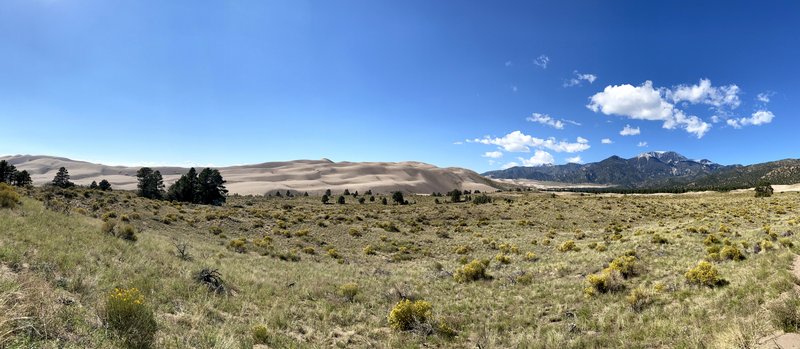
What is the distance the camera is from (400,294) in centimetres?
1288

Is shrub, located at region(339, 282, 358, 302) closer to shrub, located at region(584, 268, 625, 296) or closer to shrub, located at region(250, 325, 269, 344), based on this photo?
shrub, located at region(250, 325, 269, 344)

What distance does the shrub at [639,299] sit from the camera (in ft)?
32.8

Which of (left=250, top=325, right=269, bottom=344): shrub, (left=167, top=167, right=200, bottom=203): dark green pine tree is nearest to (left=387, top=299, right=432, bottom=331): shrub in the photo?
(left=250, top=325, right=269, bottom=344): shrub

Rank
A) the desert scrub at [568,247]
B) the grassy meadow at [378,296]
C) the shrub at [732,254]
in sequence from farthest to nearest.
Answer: the desert scrub at [568,247]
the shrub at [732,254]
the grassy meadow at [378,296]

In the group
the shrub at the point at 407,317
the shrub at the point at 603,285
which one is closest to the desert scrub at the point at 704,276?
the shrub at the point at 603,285

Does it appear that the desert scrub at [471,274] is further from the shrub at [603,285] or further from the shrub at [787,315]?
the shrub at [787,315]

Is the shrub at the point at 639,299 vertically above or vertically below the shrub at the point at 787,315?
below

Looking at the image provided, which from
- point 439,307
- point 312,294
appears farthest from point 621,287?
point 312,294

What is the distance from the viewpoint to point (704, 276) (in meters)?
10.6

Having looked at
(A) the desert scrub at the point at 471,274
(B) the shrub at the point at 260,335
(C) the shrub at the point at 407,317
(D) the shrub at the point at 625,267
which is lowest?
(A) the desert scrub at the point at 471,274

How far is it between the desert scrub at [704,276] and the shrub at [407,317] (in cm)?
846

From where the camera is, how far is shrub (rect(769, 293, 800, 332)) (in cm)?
634

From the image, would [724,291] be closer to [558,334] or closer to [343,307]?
[558,334]

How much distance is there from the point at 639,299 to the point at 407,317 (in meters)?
6.90
